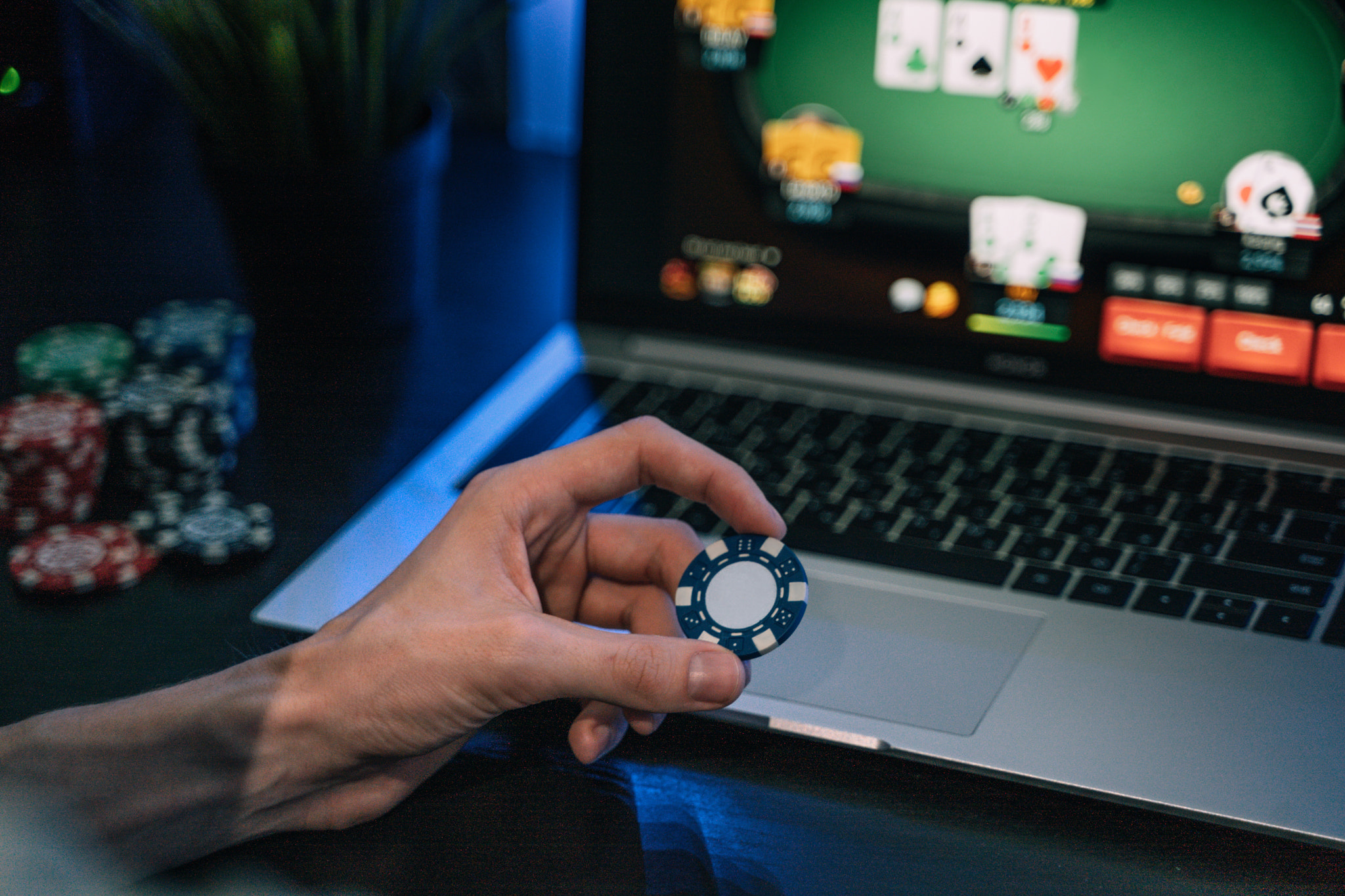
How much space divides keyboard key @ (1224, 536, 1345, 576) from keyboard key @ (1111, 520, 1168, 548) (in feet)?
0.18

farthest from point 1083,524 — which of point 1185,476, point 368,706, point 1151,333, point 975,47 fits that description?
point 368,706

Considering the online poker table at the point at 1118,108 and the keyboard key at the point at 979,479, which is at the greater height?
the online poker table at the point at 1118,108

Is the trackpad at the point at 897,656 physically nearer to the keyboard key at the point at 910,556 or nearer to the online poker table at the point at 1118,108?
the keyboard key at the point at 910,556

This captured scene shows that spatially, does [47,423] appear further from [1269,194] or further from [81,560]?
[1269,194]

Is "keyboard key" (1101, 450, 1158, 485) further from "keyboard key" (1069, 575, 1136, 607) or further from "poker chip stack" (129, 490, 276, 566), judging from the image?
"poker chip stack" (129, 490, 276, 566)

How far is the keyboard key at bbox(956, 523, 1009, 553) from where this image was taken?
1.05m

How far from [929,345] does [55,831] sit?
0.88 meters

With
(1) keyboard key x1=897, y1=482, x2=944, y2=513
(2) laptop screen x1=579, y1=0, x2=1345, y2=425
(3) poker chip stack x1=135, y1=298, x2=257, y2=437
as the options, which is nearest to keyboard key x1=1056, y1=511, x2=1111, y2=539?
(1) keyboard key x1=897, y1=482, x2=944, y2=513

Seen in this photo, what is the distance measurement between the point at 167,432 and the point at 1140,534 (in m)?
0.83

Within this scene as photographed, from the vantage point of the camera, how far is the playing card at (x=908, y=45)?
1.20m

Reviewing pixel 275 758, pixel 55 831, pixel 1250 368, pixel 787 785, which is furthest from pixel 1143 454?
pixel 55 831

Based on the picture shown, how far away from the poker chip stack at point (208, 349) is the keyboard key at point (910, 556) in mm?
541

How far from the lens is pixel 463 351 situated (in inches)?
55.3

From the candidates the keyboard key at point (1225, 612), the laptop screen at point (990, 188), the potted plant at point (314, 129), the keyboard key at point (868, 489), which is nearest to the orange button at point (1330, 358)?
the laptop screen at point (990, 188)
